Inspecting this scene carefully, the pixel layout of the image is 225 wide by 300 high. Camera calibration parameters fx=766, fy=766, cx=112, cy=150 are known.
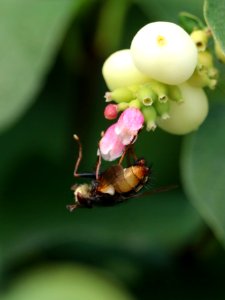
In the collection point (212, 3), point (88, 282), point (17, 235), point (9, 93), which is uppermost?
point (9, 93)

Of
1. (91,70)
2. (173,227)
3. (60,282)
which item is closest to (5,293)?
(60,282)

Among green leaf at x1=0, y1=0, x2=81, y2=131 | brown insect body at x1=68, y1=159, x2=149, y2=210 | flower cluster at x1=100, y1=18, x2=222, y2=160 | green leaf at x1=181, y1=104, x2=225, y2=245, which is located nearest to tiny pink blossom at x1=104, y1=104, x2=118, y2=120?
flower cluster at x1=100, y1=18, x2=222, y2=160

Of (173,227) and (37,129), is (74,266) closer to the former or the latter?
(173,227)

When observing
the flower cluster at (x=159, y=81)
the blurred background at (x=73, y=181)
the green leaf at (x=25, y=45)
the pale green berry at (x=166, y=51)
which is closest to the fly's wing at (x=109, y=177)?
the flower cluster at (x=159, y=81)

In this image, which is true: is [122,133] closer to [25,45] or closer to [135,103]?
[135,103]

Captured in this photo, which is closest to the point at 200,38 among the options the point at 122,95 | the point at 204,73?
the point at 204,73
